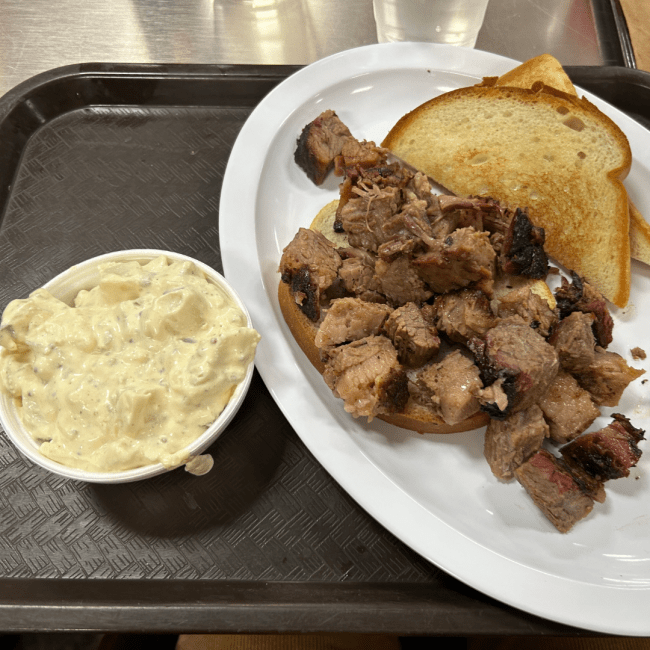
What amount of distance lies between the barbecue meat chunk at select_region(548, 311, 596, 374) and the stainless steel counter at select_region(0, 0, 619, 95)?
2488 millimetres

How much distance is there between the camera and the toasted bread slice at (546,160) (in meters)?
2.29

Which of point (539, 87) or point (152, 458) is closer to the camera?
point (152, 458)

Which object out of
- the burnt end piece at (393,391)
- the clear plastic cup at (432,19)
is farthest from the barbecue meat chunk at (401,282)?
the clear plastic cup at (432,19)

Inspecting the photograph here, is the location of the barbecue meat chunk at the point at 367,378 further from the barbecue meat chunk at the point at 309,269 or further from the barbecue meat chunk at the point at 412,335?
the barbecue meat chunk at the point at 309,269

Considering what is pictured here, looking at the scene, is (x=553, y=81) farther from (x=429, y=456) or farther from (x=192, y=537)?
(x=192, y=537)

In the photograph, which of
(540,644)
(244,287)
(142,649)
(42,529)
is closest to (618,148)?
(244,287)

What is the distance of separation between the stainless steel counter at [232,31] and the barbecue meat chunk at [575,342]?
2.49 m

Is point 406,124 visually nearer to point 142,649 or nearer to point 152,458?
point 152,458

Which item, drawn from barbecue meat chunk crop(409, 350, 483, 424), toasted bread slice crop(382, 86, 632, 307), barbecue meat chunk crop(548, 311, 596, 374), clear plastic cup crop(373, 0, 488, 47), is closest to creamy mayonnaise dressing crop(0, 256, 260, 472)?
barbecue meat chunk crop(409, 350, 483, 424)

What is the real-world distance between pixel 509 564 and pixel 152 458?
1.23 m

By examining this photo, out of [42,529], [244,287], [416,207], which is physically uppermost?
[416,207]

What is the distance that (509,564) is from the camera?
162cm

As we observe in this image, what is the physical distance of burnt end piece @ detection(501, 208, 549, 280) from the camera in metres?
2.06

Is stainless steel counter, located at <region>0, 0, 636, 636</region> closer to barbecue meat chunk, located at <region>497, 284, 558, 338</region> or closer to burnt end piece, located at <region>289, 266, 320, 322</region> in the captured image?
burnt end piece, located at <region>289, 266, 320, 322</region>
